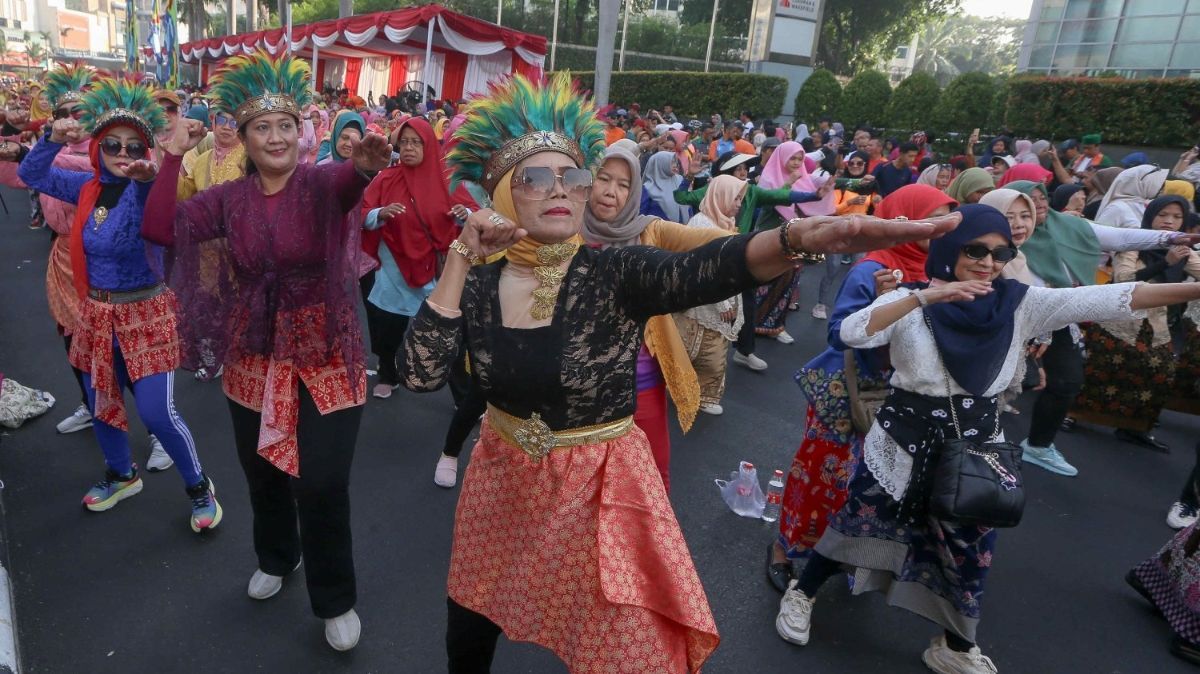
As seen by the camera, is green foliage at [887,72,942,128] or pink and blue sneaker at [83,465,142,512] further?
green foliage at [887,72,942,128]

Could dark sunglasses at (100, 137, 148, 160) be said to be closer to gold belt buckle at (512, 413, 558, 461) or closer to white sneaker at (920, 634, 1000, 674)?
gold belt buckle at (512, 413, 558, 461)

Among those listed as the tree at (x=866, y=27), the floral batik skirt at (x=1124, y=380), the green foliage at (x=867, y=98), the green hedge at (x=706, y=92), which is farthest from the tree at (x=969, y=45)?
the floral batik skirt at (x=1124, y=380)

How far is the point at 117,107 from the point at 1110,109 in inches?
719

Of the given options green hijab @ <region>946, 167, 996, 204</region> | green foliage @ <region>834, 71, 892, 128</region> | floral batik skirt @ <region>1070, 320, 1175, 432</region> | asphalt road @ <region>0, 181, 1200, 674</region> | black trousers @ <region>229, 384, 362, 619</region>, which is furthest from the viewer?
green foliage @ <region>834, 71, 892, 128</region>

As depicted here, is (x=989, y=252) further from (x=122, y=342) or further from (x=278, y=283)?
(x=122, y=342)

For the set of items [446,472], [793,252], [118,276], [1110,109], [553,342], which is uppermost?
[1110,109]

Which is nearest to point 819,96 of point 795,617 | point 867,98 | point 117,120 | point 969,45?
point 867,98

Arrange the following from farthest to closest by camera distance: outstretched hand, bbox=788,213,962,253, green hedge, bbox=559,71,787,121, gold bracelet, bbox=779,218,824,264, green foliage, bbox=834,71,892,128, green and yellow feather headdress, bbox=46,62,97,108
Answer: green hedge, bbox=559,71,787,121, green foliage, bbox=834,71,892,128, green and yellow feather headdress, bbox=46,62,97,108, gold bracelet, bbox=779,218,824,264, outstretched hand, bbox=788,213,962,253

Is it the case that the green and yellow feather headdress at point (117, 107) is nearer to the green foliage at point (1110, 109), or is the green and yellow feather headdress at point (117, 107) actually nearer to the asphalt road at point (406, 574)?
the asphalt road at point (406, 574)

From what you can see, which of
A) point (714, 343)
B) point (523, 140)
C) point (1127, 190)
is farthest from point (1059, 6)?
point (523, 140)

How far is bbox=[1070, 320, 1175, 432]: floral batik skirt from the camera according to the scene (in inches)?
204

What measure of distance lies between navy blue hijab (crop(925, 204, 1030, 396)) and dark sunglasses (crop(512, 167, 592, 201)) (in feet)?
4.63

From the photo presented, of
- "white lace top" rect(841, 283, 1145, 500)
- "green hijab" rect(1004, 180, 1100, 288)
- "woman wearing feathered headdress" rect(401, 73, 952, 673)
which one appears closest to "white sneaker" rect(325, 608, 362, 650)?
"woman wearing feathered headdress" rect(401, 73, 952, 673)

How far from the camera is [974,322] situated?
8.12ft
